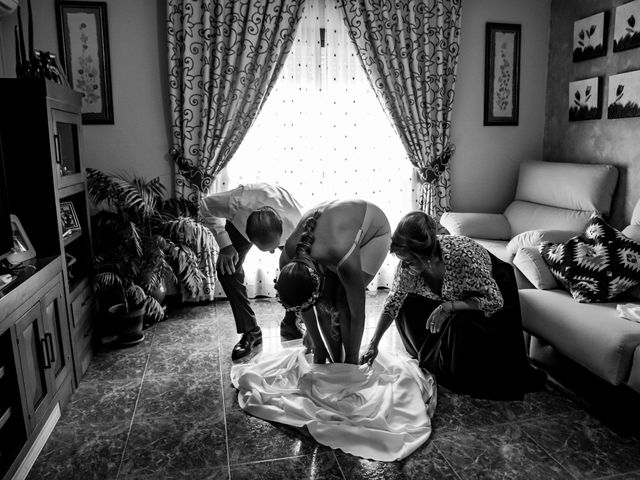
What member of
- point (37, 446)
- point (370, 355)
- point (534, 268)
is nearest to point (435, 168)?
point (534, 268)

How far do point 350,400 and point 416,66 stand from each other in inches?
113

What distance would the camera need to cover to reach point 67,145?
3098mm

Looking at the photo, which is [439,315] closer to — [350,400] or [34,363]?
[350,400]

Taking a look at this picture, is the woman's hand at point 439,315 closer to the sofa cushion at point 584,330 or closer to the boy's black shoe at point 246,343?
the sofa cushion at point 584,330

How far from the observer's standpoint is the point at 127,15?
388 centimetres

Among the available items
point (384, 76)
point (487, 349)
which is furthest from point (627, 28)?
point (487, 349)

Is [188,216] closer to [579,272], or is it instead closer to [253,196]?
[253,196]

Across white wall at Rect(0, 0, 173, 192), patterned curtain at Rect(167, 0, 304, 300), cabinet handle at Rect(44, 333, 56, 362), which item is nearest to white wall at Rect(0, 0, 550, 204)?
white wall at Rect(0, 0, 173, 192)

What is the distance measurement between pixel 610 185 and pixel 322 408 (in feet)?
8.99

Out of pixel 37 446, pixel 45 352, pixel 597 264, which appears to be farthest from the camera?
pixel 597 264

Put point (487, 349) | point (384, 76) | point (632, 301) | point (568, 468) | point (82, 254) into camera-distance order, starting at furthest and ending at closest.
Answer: point (384, 76) < point (82, 254) < point (632, 301) < point (487, 349) < point (568, 468)

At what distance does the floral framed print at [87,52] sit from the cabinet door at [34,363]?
2.08m

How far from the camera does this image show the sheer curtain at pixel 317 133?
4.16 metres

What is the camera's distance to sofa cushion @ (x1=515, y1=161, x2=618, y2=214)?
381cm
